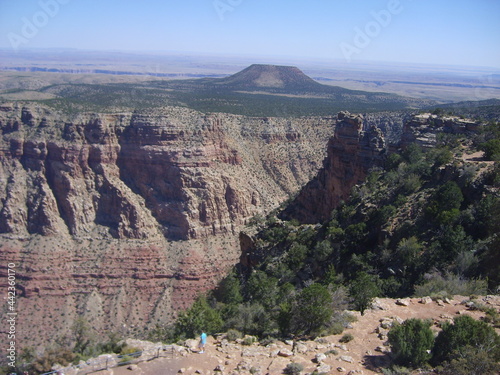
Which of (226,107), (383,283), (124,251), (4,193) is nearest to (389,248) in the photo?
(383,283)

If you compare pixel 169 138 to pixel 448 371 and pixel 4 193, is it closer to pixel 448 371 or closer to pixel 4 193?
pixel 4 193

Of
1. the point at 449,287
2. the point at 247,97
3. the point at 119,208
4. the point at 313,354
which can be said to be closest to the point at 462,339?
the point at 313,354

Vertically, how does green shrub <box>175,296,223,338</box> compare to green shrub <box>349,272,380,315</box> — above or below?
below

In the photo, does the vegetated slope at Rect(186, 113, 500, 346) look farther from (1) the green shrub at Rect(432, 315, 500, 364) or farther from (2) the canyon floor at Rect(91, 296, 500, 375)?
(1) the green shrub at Rect(432, 315, 500, 364)

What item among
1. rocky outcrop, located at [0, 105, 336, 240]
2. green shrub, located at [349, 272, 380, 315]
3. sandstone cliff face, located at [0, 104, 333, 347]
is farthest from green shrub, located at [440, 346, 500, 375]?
rocky outcrop, located at [0, 105, 336, 240]

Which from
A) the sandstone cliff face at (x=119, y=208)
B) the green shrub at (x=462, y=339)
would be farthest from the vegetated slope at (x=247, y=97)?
the green shrub at (x=462, y=339)

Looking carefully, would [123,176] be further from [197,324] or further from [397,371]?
[397,371]
